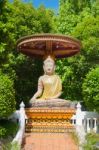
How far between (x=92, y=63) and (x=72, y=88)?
88.0 inches

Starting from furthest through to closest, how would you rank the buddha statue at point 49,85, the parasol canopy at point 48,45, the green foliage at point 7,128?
the buddha statue at point 49,85 < the parasol canopy at point 48,45 < the green foliage at point 7,128

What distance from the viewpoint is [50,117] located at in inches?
814

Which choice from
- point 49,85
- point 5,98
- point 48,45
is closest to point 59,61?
point 48,45

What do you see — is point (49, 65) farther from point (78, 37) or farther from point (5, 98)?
point (78, 37)

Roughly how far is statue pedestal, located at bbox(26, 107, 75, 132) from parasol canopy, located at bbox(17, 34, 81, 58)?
10.8 ft

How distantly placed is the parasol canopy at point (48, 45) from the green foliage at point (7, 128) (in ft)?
13.9

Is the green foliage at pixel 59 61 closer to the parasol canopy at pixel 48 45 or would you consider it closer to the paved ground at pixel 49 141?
the parasol canopy at pixel 48 45

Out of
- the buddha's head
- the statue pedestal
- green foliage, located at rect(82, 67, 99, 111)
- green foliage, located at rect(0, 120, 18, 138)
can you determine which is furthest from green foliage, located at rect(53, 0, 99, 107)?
green foliage, located at rect(0, 120, 18, 138)

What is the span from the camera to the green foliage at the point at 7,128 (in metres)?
17.9

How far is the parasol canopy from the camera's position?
22016 mm

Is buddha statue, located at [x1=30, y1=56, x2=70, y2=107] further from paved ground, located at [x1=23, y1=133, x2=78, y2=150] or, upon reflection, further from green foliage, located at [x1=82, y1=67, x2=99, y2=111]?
paved ground, located at [x1=23, y1=133, x2=78, y2=150]

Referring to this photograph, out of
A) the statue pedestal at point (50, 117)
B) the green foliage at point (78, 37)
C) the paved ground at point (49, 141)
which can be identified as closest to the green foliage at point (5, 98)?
the paved ground at point (49, 141)

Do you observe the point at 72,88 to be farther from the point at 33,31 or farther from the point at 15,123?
the point at 15,123

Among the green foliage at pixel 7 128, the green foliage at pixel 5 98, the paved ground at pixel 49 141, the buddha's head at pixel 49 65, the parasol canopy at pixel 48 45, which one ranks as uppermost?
the parasol canopy at pixel 48 45
